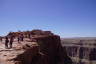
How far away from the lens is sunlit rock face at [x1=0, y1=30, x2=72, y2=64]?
15.9 metres

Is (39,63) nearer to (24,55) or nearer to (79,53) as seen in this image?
(24,55)

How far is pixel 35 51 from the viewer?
72.5 ft

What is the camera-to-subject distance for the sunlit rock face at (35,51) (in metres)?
15.9

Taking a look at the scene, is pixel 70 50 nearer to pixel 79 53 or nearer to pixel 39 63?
pixel 79 53

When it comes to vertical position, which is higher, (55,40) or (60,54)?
(55,40)

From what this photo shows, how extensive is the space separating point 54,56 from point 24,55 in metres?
22.2

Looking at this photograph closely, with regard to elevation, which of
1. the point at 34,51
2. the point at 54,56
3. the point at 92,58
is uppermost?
the point at 34,51

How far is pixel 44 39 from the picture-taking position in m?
32.9

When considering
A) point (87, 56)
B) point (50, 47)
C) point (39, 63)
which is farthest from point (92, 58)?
point (39, 63)

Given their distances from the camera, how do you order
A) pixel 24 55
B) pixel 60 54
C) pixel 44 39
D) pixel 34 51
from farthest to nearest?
1. pixel 60 54
2. pixel 44 39
3. pixel 34 51
4. pixel 24 55

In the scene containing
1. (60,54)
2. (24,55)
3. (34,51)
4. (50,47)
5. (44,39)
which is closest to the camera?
(24,55)

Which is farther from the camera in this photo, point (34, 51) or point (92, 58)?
point (92, 58)

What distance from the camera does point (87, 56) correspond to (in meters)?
112

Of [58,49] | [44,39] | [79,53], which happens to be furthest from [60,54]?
[79,53]
